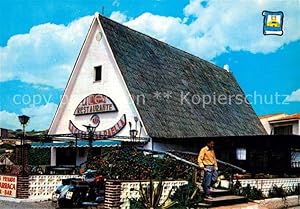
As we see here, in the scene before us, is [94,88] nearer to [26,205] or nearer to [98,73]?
[98,73]

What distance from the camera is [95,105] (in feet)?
53.6

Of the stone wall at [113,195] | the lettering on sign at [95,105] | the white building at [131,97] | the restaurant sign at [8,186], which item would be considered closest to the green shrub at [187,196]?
the stone wall at [113,195]

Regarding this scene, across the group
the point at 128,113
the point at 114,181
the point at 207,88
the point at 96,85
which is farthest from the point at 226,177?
the point at 207,88

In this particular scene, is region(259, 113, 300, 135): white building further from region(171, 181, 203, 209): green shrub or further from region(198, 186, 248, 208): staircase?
region(171, 181, 203, 209): green shrub

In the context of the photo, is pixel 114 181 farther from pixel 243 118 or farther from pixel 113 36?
pixel 243 118

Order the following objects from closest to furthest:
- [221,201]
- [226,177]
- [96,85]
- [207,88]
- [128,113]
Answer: [221,201]
[226,177]
[128,113]
[96,85]
[207,88]

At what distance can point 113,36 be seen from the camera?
53.9ft

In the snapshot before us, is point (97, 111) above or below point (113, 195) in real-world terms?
above

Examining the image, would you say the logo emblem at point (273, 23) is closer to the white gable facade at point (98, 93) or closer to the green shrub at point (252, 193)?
the green shrub at point (252, 193)

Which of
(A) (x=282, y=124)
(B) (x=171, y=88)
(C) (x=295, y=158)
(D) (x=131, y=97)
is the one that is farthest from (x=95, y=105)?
(A) (x=282, y=124)

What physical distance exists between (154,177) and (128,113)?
616 centimetres

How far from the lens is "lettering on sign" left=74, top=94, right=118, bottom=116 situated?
622 inches

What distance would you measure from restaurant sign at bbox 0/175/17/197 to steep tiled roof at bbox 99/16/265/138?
5.06m

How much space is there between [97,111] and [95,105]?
0.87 feet
